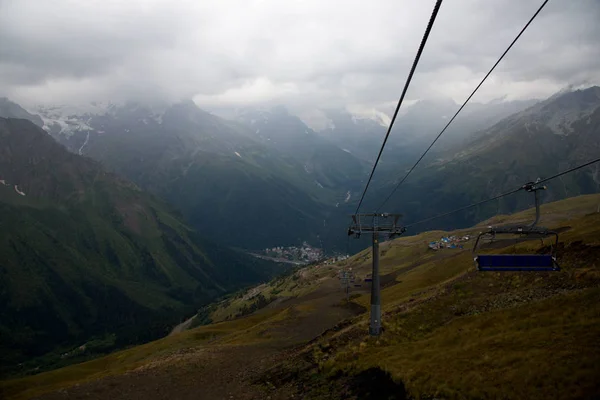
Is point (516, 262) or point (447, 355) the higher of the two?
point (516, 262)

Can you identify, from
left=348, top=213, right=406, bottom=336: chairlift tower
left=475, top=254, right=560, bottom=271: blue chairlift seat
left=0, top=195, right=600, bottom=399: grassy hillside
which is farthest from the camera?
left=348, top=213, right=406, bottom=336: chairlift tower

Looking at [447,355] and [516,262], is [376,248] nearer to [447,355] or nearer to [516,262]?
[516,262]

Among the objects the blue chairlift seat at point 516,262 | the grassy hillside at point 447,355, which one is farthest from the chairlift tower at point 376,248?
the blue chairlift seat at point 516,262

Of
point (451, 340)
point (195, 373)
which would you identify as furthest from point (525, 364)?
point (195, 373)

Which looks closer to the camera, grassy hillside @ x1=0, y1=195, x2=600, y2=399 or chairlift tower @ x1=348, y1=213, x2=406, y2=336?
grassy hillside @ x1=0, y1=195, x2=600, y2=399

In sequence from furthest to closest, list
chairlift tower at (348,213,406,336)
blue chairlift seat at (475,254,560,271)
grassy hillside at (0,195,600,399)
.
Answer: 1. chairlift tower at (348,213,406,336)
2. blue chairlift seat at (475,254,560,271)
3. grassy hillside at (0,195,600,399)

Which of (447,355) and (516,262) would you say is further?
(516,262)

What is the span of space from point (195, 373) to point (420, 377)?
37.0 metres

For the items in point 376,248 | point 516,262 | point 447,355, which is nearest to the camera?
point 447,355

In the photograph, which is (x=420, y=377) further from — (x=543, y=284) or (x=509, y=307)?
(x=543, y=284)

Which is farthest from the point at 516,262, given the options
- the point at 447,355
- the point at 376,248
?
the point at 376,248

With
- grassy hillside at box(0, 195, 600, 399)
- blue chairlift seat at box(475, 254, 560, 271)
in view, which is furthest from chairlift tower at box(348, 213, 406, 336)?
blue chairlift seat at box(475, 254, 560, 271)

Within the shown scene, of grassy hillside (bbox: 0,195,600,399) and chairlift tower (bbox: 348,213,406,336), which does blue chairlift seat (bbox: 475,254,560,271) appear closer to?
grassy hillside (bbox: 0,195,600,399)

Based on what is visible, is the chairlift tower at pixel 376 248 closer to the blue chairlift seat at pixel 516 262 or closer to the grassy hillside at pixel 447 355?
the grassy hillside at pixel 447 355
